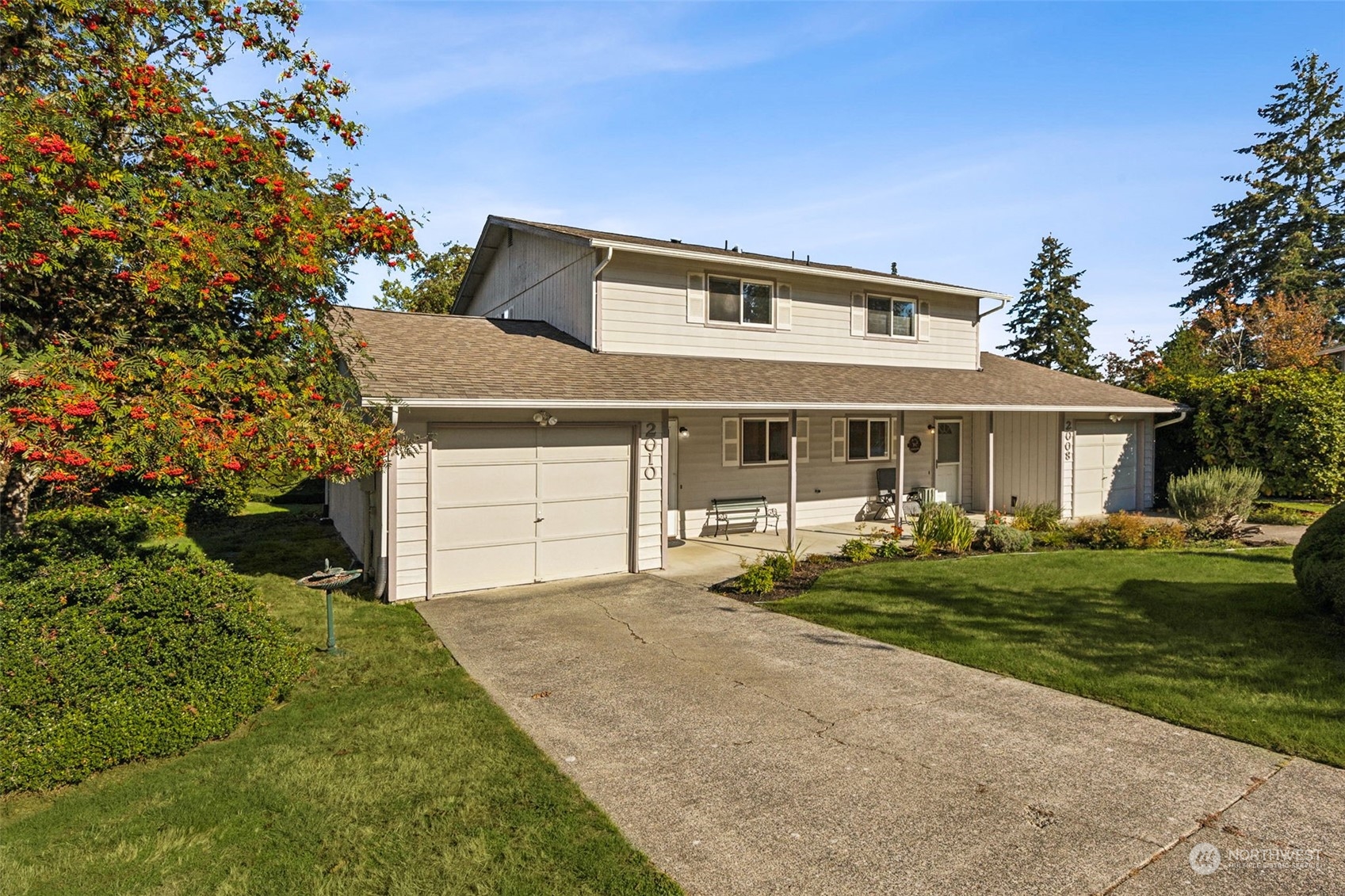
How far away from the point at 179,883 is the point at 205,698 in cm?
192

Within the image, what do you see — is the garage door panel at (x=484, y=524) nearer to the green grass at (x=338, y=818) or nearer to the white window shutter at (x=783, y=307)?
the green grass at (x=338, y=818)

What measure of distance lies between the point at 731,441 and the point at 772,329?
8.67 feet

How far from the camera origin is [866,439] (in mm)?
16656

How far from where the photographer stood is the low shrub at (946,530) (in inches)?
490

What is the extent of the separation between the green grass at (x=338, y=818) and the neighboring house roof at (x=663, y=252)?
9.08 metres

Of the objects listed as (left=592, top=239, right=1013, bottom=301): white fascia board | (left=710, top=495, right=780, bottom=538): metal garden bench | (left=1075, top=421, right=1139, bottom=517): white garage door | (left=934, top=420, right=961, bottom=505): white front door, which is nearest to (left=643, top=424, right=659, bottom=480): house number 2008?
(left=710, top=495, right=780, bottom=538): metal garden bench

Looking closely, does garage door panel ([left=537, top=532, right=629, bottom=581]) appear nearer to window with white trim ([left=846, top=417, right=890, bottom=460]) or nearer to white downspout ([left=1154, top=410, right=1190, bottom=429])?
window with white trim ([left=846, top=417, right=890, bottom=460])

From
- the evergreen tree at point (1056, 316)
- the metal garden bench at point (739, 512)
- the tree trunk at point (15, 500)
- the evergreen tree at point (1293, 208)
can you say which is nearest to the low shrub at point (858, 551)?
the metal garden bench at point (739, 512)

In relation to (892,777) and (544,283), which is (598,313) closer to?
(544,283)

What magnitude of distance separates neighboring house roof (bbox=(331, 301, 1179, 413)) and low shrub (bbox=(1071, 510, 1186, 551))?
305 cm

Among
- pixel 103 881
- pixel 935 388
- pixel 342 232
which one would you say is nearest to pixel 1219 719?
pixel 103 881

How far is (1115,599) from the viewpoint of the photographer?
8.97 metres

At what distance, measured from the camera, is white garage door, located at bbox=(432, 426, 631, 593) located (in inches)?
382

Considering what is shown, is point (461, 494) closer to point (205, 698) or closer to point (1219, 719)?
point (205, 698)
